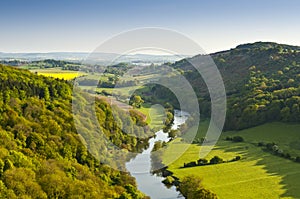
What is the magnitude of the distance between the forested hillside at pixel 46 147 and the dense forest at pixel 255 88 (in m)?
27.4

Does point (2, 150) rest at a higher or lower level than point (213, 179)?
higher

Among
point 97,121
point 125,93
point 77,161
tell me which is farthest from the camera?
point 125,93

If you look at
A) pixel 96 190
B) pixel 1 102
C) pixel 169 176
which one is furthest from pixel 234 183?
pixel 1 102

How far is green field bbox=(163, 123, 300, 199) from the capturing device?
3850cm

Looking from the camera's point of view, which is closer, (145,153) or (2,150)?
(2,150)

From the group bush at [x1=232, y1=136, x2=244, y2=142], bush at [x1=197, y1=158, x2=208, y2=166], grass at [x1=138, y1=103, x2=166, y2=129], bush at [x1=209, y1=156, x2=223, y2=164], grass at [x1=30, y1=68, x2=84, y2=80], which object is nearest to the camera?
bush at [x1=197, y1=158, x2=208, y2=166]

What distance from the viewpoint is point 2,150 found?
30609 millimetres

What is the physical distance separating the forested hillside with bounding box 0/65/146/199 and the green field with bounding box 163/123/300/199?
9147 mm

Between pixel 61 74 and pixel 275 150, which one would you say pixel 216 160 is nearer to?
pixel 275 150

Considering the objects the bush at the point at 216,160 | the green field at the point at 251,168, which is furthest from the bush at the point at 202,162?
the green field at the point at 251,168

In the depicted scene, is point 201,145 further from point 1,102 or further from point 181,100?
point 181,100

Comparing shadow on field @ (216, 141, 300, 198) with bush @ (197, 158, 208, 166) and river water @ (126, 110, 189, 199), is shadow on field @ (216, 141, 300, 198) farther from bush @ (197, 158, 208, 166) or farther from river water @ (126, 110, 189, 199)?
river water @ (126, 110, 189, 199)

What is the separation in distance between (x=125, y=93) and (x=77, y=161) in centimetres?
6846

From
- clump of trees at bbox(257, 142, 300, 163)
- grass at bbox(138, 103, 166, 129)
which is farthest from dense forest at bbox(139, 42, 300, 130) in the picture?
clump of trees at bbox(257, 142, 300, 163)
